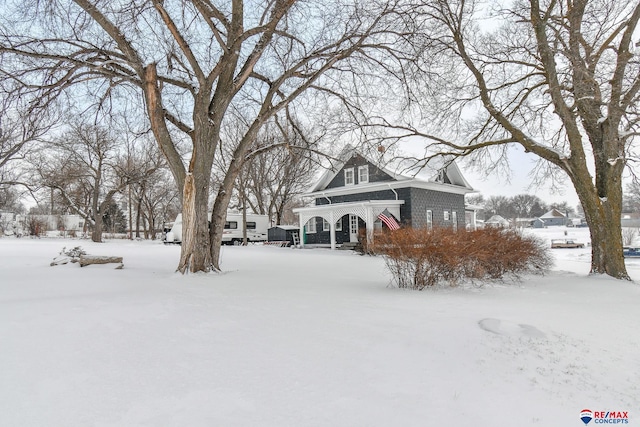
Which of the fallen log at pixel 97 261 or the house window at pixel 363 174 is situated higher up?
the house window at pixel 363 174

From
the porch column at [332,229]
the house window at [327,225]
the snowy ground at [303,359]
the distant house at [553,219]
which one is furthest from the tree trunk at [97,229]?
the distant house at [553,219]

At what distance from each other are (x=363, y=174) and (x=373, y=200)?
240cm

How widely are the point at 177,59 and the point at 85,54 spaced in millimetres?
1966

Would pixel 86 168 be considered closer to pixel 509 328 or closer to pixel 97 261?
pixel 97 261

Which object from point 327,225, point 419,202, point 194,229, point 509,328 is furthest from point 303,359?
point 327,225

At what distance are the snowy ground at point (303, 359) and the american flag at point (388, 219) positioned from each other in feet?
41.5

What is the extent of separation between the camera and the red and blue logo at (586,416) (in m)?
2.71

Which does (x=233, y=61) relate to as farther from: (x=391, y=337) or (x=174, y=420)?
(x=174, y=420)

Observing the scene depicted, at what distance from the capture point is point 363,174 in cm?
Answer: 2408

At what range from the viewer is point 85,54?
876cm

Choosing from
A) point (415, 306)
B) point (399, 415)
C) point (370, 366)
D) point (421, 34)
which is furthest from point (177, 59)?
point (399, 415)

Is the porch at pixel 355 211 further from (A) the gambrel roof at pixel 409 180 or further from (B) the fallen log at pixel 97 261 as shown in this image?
(B) the fallen log at pixel 97 261

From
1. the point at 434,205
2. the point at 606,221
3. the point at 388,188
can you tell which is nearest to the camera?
the point at 606,221

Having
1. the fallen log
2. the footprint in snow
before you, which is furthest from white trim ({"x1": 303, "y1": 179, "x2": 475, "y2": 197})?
the footprint in snow
